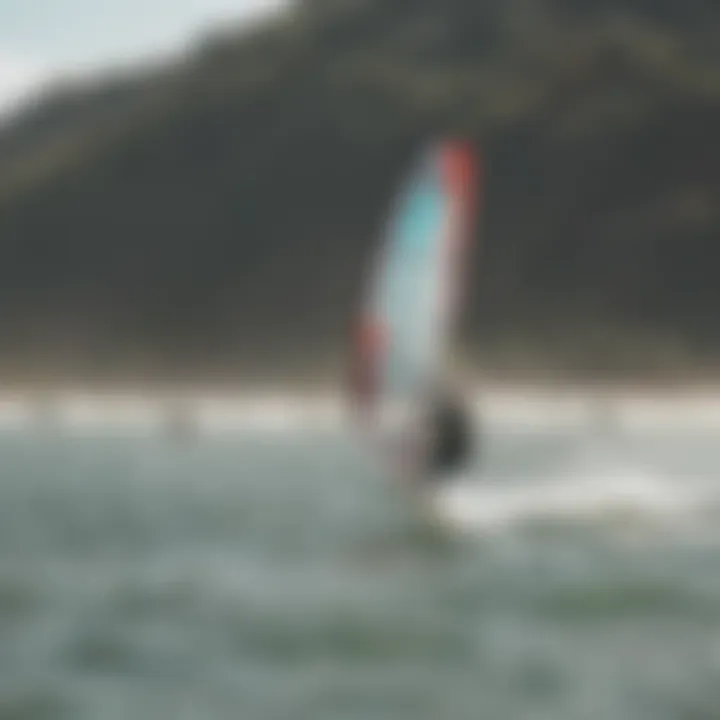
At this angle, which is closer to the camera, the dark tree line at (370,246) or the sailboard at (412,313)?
the sailboard at (412,313)

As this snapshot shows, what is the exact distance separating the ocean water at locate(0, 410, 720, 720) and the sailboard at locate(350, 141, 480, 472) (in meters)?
2.08

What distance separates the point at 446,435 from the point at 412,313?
83.7 inches

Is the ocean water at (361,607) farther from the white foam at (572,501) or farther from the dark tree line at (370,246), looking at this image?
the dark tree line at (370,246)

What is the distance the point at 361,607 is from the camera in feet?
73.2

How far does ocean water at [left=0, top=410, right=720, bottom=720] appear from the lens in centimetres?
1623

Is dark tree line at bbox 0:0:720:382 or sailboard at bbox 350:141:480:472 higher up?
dark tree line at bbox 0:0:720:382

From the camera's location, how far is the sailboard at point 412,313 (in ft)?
96.3

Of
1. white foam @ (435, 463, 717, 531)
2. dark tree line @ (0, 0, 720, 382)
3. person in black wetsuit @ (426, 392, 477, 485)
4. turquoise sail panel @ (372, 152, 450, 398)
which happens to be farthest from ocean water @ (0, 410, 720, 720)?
dark tree line @ (0, 0, 720, 382)

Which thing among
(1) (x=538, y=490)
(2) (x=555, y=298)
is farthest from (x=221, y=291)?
(1) (x=538, y=490)

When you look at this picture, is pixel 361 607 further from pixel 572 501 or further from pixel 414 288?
pixel 572 501

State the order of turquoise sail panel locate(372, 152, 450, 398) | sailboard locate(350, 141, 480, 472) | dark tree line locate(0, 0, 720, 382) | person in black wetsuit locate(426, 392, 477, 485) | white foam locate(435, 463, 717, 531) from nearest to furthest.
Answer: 1. person in black wetsuit locate(426, 392, 477, 485)
2. sailboard locate(350, 141, 480, 472)
3. turquoise sail panel locate(372, 152, 450, 398)
4. white foam locate(435, 463, 717, 531)
5. dark tree line locate(0, 0, 720, 382)

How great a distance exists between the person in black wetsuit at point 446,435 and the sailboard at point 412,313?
182 millimetres

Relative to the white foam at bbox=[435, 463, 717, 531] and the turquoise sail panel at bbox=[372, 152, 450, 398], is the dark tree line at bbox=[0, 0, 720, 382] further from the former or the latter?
the turquoise sail panel at bbox=[372, 152, 450, 398]

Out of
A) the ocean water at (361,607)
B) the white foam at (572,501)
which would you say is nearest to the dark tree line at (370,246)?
the white foam at (572,501)
